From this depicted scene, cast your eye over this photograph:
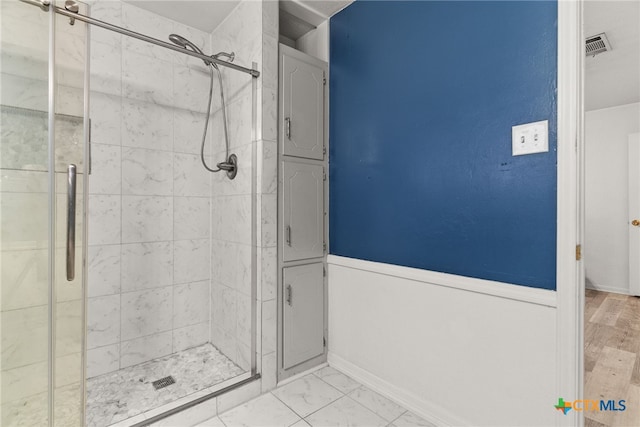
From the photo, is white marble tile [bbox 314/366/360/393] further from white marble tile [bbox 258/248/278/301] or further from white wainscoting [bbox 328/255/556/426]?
white marble tile [bbox 258/248/278/301]

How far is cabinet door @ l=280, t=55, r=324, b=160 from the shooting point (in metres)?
1.98

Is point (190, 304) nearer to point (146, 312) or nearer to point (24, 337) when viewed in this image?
point (146, 312)

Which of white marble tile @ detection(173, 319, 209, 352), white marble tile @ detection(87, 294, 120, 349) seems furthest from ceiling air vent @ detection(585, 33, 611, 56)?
white marble tile @ detection(87, 294, 120, 349)

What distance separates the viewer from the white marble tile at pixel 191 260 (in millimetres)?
2311

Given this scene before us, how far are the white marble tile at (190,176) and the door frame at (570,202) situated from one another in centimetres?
226

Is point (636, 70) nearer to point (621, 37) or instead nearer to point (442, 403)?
point (621, 37)

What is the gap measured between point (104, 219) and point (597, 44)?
4057mm

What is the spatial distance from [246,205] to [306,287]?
0.70 metres

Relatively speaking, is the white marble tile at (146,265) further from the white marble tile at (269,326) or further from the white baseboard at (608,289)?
the white baseboard at (608,289)

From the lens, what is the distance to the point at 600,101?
393cm

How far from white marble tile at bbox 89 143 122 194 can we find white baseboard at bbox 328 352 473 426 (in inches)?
76.0

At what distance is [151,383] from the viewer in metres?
1.89

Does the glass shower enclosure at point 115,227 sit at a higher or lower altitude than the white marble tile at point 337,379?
higher

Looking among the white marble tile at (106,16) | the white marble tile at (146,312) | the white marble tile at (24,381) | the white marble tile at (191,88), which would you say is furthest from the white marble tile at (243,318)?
the white marble tile at (106,16)
